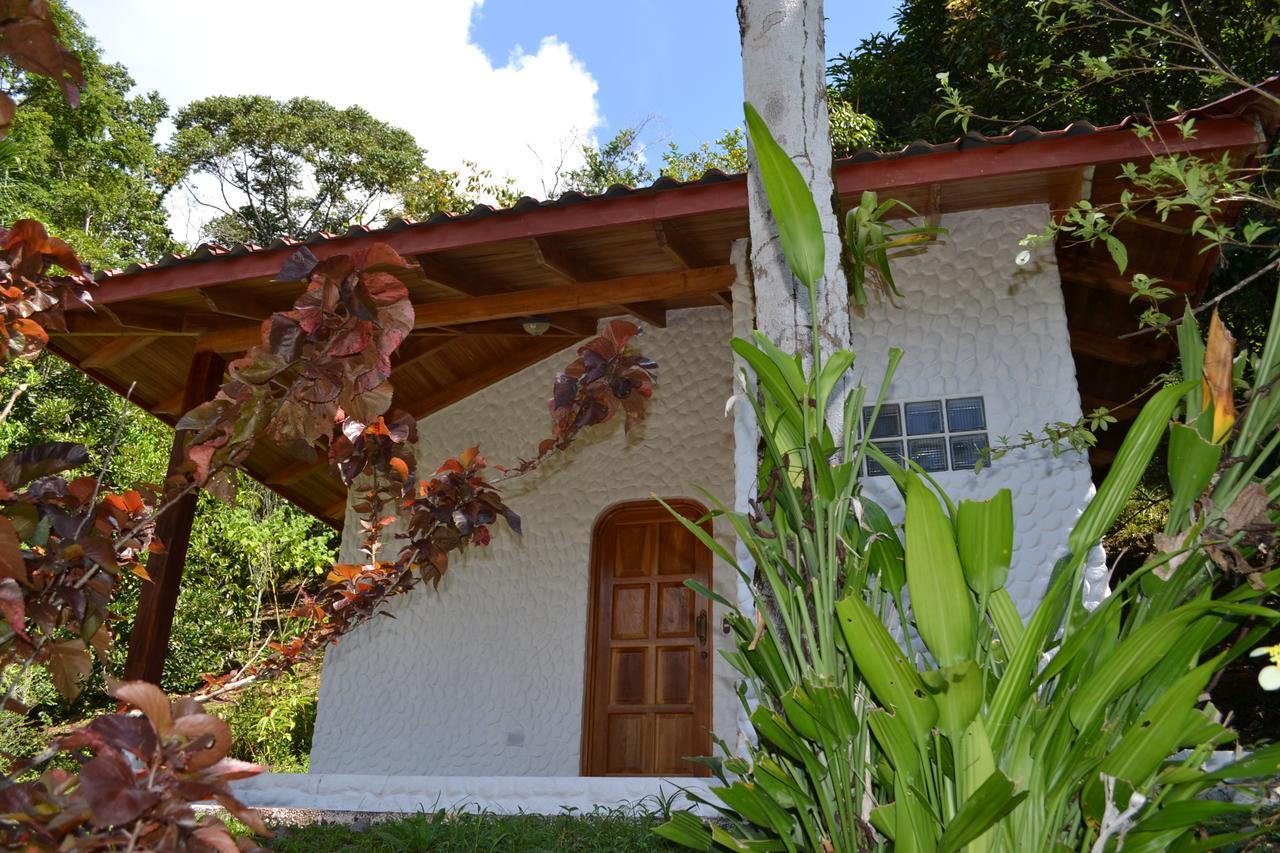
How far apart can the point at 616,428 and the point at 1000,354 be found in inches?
94.2

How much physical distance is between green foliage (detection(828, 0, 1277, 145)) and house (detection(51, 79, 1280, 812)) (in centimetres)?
286

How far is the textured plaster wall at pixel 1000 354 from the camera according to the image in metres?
3.96

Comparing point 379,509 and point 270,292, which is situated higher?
point 270,292

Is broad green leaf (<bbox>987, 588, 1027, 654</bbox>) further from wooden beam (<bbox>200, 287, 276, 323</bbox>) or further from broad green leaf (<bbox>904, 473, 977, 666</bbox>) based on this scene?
wooden beam (<bbox>200, 287, 276, 323</bbox>)

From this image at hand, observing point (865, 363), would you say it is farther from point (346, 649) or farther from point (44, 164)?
point (44, 164)

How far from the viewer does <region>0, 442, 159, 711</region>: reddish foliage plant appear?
1399mm

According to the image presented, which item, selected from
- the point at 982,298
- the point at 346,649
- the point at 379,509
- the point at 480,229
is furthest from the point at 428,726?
the point at 982,298

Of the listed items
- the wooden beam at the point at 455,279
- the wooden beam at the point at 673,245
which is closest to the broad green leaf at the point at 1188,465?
the wooden beam at the point at 673,245

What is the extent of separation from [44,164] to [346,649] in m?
11.0

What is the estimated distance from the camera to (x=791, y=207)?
185cm

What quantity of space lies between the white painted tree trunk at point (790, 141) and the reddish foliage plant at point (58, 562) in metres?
1.35

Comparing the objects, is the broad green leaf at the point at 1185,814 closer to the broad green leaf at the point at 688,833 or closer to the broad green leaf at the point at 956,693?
the broad green leaf at the point at 956,693

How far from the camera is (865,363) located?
4.38 m

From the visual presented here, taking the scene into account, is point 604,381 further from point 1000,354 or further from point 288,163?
point 288,163
